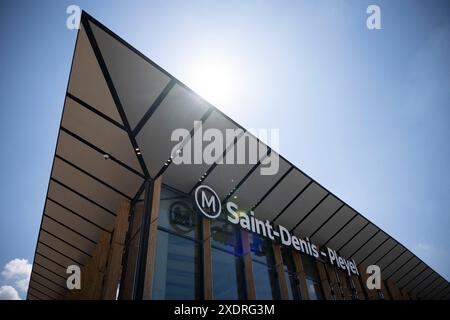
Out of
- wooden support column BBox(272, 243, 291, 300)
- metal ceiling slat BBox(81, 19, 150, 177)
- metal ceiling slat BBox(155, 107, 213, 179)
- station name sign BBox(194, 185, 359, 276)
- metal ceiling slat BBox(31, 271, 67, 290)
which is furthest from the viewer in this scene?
metal ceiling slat BBox(31, 271, 67, 290)

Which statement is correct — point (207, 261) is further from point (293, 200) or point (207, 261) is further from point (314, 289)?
point (314, 289)

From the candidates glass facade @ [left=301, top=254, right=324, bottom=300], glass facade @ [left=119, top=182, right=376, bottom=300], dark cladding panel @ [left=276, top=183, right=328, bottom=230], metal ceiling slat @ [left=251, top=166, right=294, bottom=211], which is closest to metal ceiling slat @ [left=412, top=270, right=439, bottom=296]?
glass facade @ [left=301, top=254, right=324, bottom=300]

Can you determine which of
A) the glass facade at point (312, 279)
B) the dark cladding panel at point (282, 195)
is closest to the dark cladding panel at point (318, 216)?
the glass facade at point (312, 279)

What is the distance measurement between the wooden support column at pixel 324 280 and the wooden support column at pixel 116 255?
28.7 feet

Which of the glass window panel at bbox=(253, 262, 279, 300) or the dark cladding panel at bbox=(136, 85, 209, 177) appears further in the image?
the glass window panel at bbox=(253, 262, 279, 300)

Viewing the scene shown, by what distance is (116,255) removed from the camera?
767 cm

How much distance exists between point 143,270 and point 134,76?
447cm

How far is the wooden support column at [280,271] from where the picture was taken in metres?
9.74

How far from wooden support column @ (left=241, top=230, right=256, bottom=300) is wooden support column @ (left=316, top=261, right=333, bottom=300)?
4.80 m

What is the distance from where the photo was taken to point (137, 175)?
831 cm

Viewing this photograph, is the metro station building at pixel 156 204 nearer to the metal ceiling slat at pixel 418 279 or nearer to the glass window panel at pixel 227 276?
the glass window panel at pixel 227 276

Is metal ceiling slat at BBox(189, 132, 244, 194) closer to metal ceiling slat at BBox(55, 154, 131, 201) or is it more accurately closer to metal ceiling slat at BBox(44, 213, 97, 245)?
metal ceiling slat at BBox(55, 154, 131, 201)

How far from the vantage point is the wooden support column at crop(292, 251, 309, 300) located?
35.3 feet
